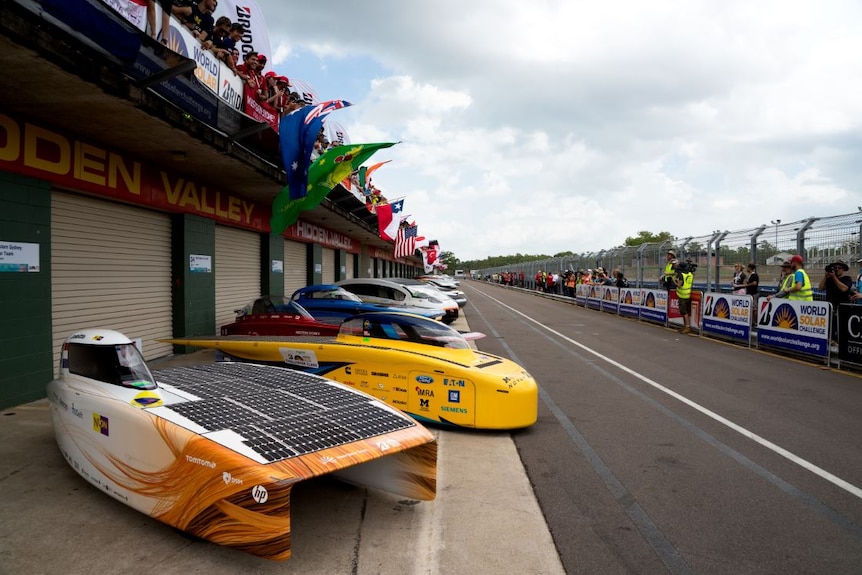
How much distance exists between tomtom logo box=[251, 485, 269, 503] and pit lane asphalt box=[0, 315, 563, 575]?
471 mm

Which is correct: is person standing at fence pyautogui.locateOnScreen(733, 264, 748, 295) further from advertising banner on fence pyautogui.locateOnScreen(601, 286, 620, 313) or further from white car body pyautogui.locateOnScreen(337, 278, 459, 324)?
white car body pyautogui.locateOnScreen(337, 278, 459, 324)

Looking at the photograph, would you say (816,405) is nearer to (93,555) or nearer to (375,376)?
(375,376)

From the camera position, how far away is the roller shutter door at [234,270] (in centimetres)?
1210

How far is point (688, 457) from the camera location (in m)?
4.49

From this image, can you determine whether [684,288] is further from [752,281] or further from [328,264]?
[328,264]

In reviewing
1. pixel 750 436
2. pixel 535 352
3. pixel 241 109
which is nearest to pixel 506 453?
pixel 750 436

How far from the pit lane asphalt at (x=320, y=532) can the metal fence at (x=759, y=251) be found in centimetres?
1064

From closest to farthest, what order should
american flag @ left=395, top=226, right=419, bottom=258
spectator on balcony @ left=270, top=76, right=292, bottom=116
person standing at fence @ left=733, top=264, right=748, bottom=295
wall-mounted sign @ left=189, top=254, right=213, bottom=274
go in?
wall-mounted sign @ left=189, top=254, right=213, bottom=274, spectator on balcony @ left=270, top=76, right=292, bottom=116, person standing at fence @ left=733, top=264, right=748, bottom=295, american flag @ left=395, top=226, right=419, bottom=258

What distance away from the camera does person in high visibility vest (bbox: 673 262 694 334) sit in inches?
540

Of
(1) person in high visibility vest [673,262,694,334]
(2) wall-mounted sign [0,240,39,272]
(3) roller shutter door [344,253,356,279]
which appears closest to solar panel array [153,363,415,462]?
(2) wall-mounted sign [0,240,39,272]

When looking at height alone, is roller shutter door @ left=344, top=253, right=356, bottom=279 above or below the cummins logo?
above

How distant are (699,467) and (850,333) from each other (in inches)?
257

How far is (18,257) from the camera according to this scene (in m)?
6.05

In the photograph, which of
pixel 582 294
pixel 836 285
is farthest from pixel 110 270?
pixel 582 294
